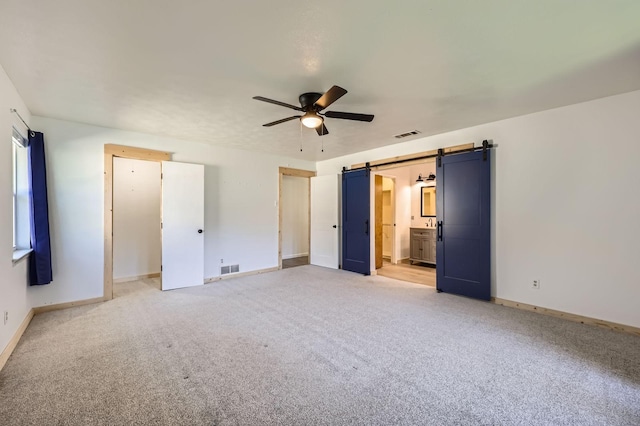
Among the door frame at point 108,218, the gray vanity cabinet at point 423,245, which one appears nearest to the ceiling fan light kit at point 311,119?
the door frame at point 108,218

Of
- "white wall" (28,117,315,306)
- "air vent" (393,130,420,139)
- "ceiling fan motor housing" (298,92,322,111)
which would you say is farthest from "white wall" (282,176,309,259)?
"ceiling fan motor housing" (298,92,322,111)

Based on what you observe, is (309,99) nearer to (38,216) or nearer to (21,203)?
(38,216)

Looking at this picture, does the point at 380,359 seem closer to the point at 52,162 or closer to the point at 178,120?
the point at 178,120

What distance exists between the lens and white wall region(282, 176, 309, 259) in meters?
7.78

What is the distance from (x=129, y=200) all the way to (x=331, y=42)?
518 cm

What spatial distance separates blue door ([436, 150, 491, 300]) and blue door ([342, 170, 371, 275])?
1.53 meters

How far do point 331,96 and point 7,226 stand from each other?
3300 mm

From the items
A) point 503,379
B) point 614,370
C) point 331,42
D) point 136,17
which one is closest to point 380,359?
point 503,379

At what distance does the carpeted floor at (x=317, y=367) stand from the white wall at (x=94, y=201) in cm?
54

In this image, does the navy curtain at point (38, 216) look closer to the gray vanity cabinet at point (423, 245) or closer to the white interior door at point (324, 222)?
the white interior door at point (324, 222)

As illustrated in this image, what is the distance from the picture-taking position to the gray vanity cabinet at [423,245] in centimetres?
650

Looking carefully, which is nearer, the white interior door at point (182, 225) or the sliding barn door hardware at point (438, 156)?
the sliding barn door hardware at point (438, 156)

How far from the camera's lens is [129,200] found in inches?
210

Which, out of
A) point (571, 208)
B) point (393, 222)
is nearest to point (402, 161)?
point (393, 222)
